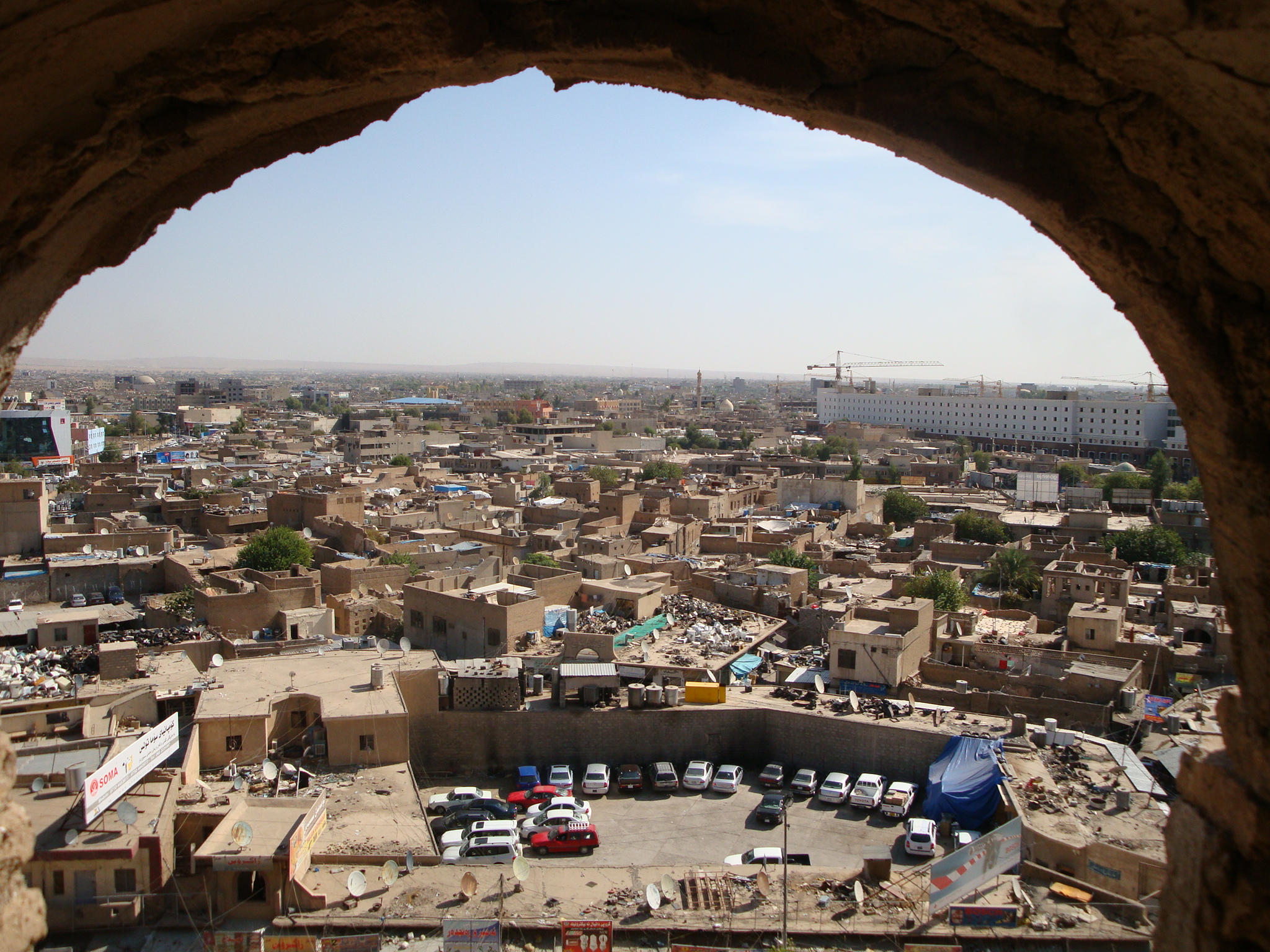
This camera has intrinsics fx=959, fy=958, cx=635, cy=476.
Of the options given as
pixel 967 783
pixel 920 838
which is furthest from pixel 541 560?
pixel 920 838

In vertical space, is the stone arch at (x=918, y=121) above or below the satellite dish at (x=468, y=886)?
above

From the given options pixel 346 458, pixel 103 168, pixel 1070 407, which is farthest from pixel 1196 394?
pixel 1070 407

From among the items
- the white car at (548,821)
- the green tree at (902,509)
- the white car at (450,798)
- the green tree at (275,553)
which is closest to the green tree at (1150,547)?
the green tree at (902,509)

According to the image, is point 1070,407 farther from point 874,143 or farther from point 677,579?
point 874,143

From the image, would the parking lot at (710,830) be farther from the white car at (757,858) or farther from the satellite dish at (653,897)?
the satellite dish at (653,897)

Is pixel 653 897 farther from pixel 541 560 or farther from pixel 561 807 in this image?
pixel 541 560

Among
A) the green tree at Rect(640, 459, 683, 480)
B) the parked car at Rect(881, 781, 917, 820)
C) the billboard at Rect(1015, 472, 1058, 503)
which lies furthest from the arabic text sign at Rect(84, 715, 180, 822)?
the billboard at Rect(1015, 472, 1058, 503)

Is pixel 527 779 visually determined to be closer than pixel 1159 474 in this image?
Yes
